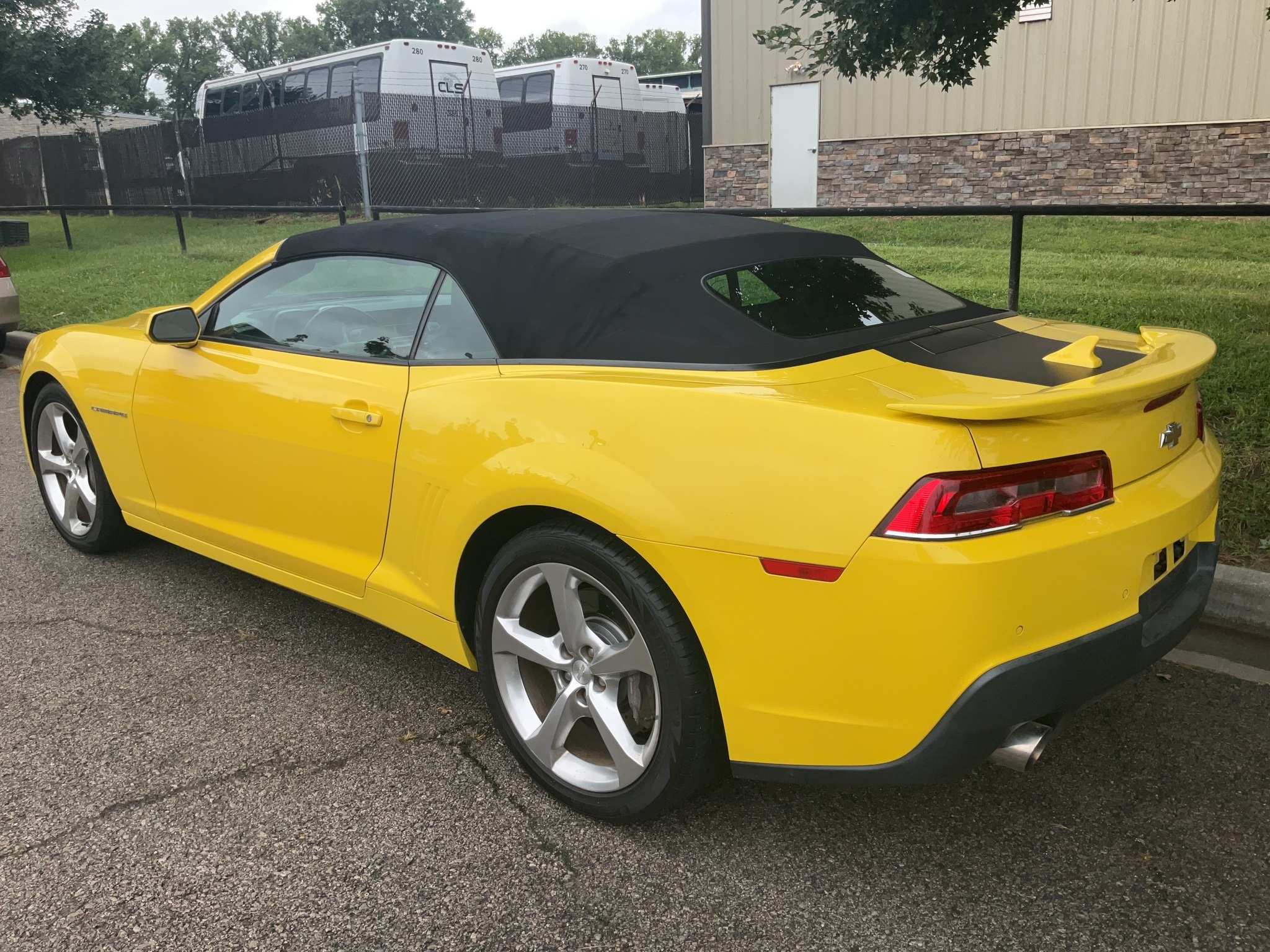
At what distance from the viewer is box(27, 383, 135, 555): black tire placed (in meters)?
4.35

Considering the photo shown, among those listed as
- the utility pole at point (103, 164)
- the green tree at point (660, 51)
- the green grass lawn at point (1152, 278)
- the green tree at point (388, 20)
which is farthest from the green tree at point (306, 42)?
the green grass lawn at point (1152, 278)

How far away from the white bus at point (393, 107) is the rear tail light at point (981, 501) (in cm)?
1854

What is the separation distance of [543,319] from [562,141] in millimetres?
18954

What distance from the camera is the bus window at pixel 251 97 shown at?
22.9 m

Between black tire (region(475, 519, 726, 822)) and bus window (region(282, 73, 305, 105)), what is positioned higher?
bus window (region(282, 73, 305, 105))

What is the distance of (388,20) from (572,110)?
75.8 m

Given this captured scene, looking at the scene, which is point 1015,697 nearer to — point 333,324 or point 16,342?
point 333,324

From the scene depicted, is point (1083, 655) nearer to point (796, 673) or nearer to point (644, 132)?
point (796, 673)

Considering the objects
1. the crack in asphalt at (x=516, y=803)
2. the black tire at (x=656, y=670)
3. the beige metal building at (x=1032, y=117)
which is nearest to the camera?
the black tire at (x=656, y=670)

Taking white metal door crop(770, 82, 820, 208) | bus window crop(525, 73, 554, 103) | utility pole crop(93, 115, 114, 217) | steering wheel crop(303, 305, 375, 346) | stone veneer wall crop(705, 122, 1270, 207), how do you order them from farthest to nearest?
1. utility pole crop(93, 115, 114, 217)
2. bus window crop(525, 73, 554, 103)
3. white metal door crop(770, 82, 820, 208)
4. stone veneer wall crop(705, 122, 1270, 207)
5. steering wheel crop(303, 305, 375, 346)

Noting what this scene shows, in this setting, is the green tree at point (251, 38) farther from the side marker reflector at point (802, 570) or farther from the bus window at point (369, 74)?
the side marker reflector at point (802, 570)

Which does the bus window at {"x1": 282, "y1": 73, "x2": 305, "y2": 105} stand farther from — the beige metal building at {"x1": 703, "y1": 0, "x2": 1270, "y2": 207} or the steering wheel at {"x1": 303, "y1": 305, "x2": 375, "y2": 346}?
the steering wheel at {"x1": 303, "y1": 305, "x2": 375, "y2": 346}

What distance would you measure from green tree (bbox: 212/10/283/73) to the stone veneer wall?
3131 inches

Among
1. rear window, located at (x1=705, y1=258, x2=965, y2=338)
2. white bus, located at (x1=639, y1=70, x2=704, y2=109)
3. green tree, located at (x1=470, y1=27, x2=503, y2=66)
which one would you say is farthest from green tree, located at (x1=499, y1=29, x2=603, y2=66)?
rear window, located at (x1=705, y1=258, x2=965, y2=338)
